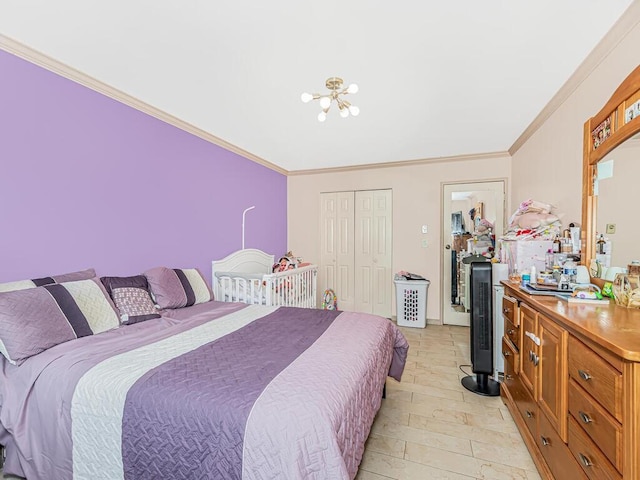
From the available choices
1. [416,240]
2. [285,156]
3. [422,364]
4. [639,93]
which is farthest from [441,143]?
[422,364]

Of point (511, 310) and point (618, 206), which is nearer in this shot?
point (618, 206)

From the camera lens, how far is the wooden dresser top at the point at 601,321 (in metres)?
0.88

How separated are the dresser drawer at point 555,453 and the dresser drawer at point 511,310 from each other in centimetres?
56

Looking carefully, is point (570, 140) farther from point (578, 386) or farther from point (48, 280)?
point (48, 280)

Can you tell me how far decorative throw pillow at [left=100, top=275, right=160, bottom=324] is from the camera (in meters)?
2.07

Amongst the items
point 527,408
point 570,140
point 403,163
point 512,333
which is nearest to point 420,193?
point 403,163

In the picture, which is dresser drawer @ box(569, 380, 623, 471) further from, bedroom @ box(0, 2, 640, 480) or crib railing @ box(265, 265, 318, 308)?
crib railing @ box(265, 265, 318, 308)

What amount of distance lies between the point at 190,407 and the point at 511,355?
79.7 inches

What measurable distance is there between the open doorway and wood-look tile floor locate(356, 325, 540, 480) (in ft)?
5.21

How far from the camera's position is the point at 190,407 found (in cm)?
112

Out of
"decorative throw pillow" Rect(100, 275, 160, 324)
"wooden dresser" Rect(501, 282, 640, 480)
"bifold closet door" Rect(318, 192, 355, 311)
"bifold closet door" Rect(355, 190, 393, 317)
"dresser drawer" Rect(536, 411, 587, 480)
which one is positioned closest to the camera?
"wooden dresser" Rect(501, 282, 640, 480)

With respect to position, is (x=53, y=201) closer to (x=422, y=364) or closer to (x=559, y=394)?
(x=559, y=394)

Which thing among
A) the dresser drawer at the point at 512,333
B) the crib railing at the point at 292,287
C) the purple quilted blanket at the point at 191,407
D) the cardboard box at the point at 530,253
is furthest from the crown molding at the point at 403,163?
the purple quilted blanket at the point at 191,407

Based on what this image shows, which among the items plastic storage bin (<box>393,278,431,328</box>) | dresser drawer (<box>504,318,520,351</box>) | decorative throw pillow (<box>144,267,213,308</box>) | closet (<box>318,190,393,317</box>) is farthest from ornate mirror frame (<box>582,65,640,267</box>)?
decorative throw pillow (<box>144,267,213,308</box>)
